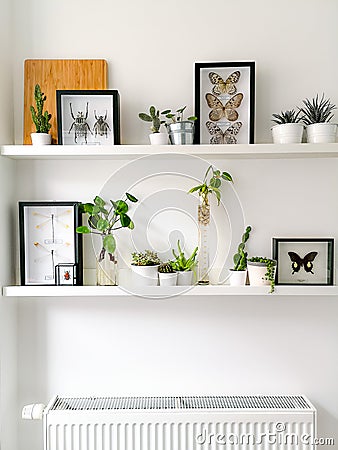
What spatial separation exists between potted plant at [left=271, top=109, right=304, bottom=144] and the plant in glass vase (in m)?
0.25

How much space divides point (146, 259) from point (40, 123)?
2.18 feet

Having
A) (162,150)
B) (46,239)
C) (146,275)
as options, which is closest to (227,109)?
(162,150)

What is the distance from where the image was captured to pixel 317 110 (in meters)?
2.25

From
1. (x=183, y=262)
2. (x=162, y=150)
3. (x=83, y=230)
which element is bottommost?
(x=183, y=262)

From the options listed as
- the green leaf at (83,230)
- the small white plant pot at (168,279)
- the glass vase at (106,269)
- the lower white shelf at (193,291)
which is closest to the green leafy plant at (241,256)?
the lower white shelf at (193,291)

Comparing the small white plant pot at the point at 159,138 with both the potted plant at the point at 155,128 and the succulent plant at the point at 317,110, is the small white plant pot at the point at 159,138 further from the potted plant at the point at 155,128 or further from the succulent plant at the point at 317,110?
the succulent plant at the point at 317,110

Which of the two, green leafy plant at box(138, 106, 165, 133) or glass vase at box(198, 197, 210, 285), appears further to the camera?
glass vase at box(198, 197, 210, 285)

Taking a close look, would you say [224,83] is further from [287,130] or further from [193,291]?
[193,291]

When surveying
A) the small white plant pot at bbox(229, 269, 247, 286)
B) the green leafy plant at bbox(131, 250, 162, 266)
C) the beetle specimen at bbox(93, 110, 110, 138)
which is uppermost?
the beetle specimen at bbox(93, 110, 110, 138)

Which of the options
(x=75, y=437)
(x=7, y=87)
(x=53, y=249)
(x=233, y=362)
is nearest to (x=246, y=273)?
(x=233, y=362)

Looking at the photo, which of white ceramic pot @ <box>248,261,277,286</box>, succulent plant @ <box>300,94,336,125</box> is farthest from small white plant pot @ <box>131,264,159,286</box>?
succulent plant @ <box>300,94,336,125</box>

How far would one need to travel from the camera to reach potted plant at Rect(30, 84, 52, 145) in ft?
7.32

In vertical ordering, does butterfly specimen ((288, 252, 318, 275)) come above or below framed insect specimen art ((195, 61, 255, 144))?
below

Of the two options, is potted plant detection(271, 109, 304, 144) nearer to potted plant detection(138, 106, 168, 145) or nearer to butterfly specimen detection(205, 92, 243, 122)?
butterfly specimen detection(205, 92, 243, 122)
